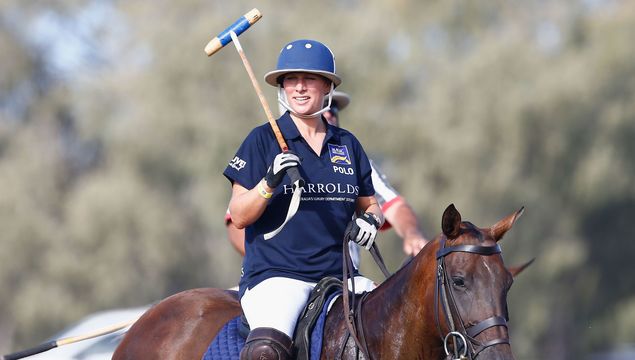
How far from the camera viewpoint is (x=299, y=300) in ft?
15.0

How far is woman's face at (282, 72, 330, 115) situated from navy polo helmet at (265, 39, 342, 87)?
59 millimetres

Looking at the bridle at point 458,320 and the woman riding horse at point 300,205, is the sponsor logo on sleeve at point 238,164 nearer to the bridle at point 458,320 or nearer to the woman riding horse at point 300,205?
the woman riding horse at point 300,205

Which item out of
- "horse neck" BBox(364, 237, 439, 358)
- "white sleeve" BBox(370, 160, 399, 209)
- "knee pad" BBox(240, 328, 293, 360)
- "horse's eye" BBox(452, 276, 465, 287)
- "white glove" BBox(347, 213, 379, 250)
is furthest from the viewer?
"white sleeve" BBox(370, 160, 399, 209)

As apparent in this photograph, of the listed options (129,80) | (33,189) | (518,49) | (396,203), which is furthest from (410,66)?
(396,203)

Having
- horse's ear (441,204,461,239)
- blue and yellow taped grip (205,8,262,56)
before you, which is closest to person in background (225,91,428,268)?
blue and yellow taped grip (205,8,262,56)

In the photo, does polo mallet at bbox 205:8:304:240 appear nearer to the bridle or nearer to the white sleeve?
the bridle

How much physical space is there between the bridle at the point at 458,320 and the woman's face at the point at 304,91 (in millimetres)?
1102

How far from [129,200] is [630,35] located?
11256mm

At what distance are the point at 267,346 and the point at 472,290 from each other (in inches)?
37.2

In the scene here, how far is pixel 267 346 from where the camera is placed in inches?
172

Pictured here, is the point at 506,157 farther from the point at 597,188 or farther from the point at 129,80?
the point at 129,80

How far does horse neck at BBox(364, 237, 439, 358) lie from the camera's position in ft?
13.8

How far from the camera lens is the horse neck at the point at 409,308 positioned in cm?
421

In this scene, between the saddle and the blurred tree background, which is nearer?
the saddle
